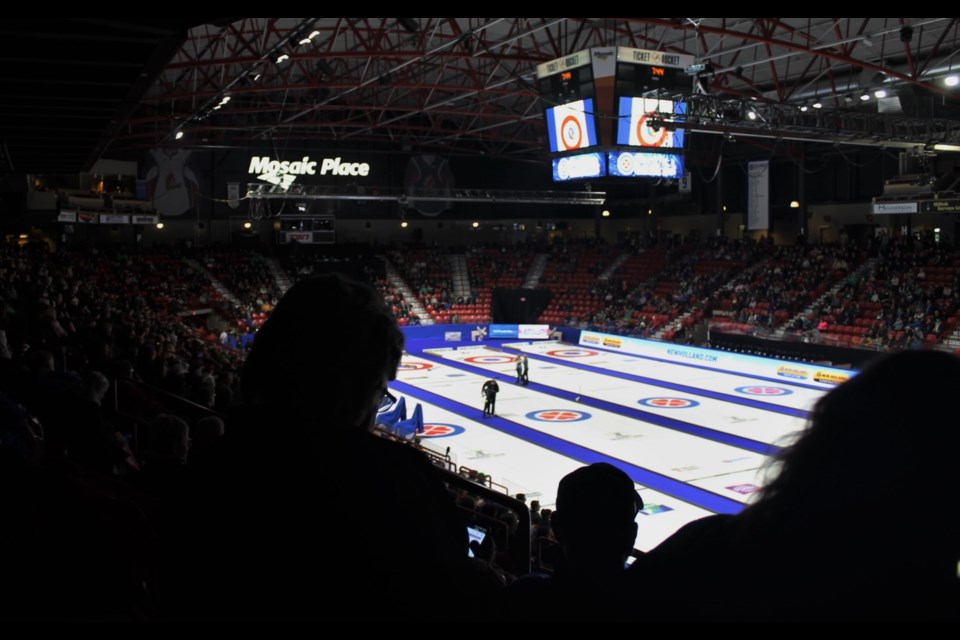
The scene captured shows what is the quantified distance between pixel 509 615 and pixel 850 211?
4596 cm

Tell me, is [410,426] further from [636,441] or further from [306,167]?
[306,167]

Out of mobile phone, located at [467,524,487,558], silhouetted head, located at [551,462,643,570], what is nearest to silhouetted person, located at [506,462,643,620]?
silhouetted head, located at [551,462,643,570]

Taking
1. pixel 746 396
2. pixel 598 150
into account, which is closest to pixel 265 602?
pixel 598 150

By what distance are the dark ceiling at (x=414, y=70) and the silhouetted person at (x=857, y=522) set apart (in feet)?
9.96

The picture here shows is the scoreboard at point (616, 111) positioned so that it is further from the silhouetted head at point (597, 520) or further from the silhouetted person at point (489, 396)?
the silhouetted head at point (597, 520)

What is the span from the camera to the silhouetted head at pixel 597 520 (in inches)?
80.0

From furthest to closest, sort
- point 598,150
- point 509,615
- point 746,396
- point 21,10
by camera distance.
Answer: point 746,396
point 598,150
point 21,10
point 509,615

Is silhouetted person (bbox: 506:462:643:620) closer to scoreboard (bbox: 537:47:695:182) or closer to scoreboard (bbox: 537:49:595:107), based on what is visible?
scoreboard (bbox: 537:47:695:182)

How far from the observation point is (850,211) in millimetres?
42781

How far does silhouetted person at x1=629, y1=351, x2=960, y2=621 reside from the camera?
121cm

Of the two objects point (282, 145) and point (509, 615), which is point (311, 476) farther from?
point (282, 145)

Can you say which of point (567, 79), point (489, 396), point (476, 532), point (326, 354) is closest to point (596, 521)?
point (326, 354)

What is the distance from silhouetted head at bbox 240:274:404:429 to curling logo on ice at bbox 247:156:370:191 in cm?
4469

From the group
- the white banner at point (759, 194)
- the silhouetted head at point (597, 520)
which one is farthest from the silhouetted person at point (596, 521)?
the white banner at point (759, 194)
